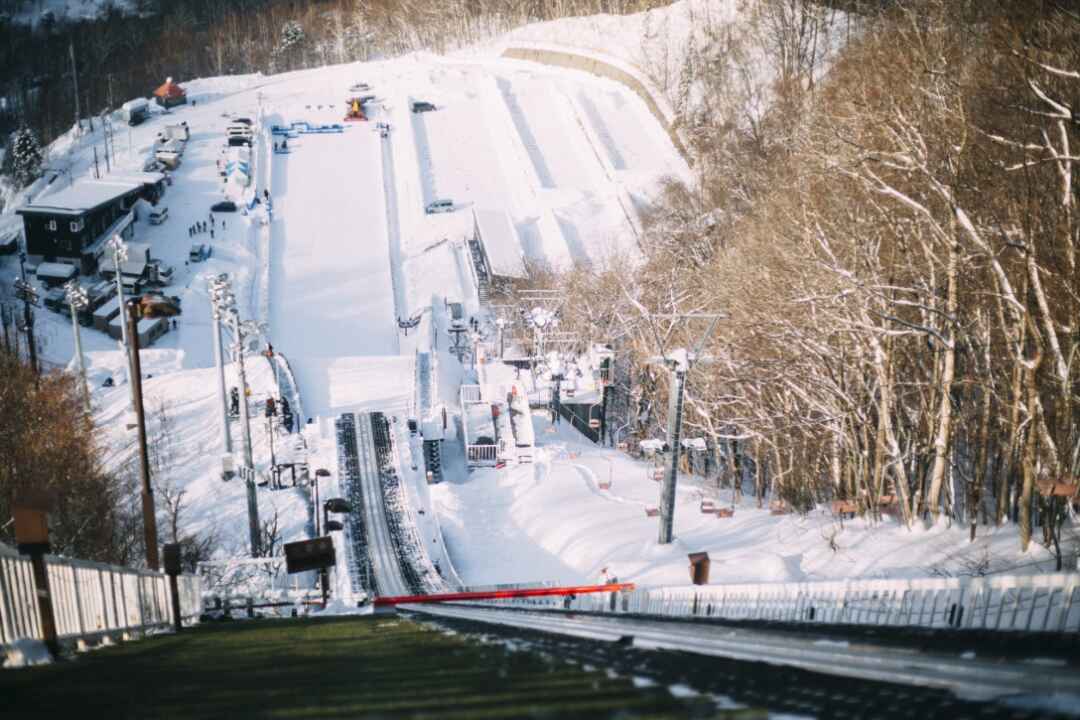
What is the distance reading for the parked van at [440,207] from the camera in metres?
57.8

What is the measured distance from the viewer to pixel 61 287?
4703cm

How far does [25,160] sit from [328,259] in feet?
108

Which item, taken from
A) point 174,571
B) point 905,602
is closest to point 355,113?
point 174,571

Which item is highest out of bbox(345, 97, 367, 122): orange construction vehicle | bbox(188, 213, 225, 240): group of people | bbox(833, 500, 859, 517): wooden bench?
bbox(345, 97, 367, 122): orange construction vehicle

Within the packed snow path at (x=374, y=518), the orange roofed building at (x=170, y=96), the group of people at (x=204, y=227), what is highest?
the orange roofed building at (x=170, y=96)

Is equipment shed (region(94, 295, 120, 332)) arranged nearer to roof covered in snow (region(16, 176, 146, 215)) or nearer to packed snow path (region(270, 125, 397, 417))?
packed snow path (region(270, 125, 397, 417))

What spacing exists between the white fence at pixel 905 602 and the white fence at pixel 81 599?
185 inches

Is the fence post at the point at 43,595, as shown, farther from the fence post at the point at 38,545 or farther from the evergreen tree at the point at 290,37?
the evergreen tree at the point at 290,37

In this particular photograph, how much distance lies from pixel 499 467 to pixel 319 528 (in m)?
6.75

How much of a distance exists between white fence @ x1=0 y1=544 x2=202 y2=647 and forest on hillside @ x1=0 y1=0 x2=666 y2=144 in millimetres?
80611

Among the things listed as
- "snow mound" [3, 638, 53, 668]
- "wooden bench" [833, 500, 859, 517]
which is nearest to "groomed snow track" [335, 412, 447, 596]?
"wooden bench" [833, 500, 859, 517]

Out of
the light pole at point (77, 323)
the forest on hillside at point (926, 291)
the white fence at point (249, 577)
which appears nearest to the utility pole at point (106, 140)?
the light pole at point (77, 323)

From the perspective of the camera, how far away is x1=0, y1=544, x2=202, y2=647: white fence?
19.2ft

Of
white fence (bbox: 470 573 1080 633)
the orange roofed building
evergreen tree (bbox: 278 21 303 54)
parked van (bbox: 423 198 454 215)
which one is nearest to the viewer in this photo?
white fence (bbox: 470 573 1080 633)
